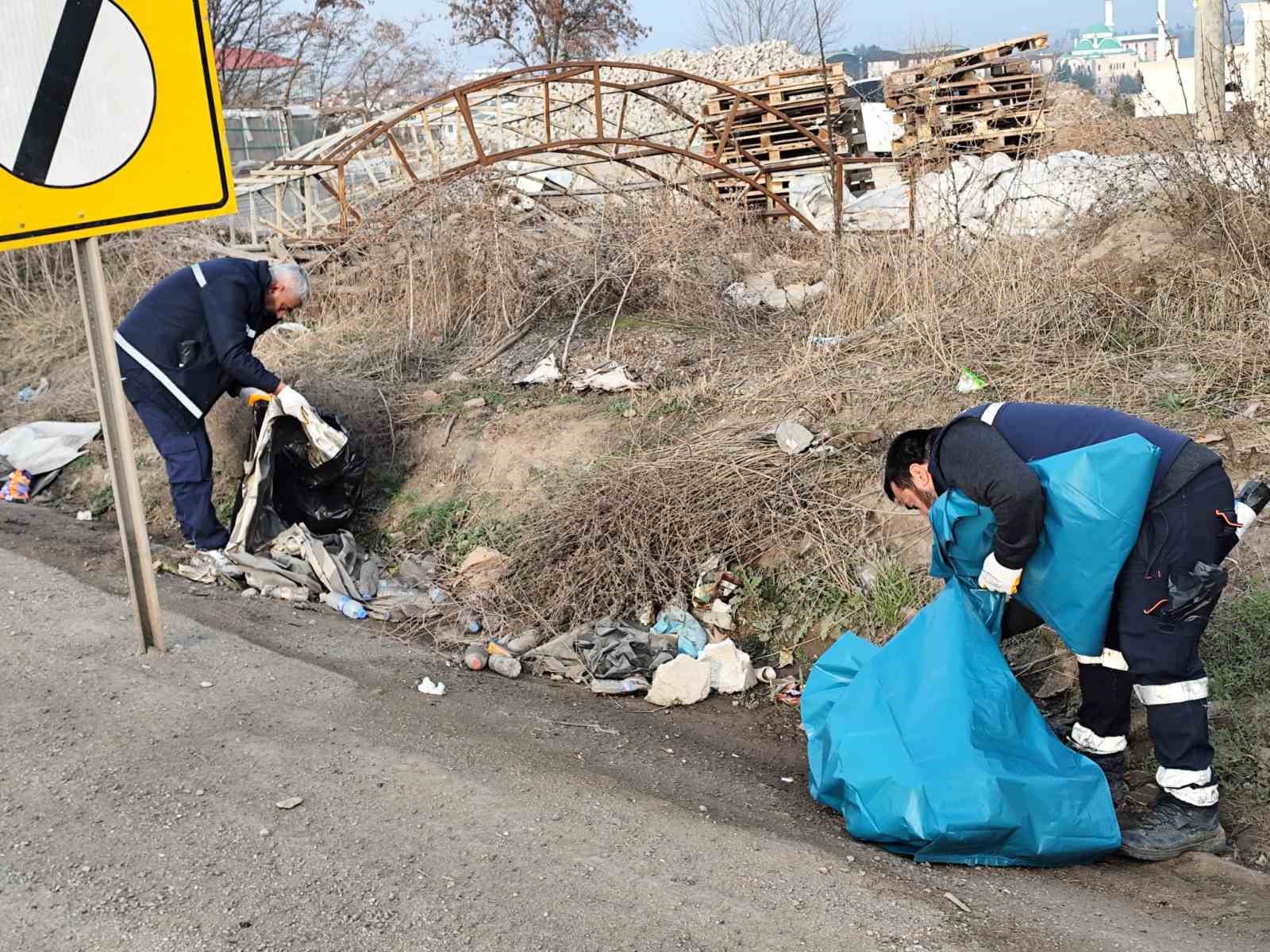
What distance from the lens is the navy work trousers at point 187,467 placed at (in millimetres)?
5469

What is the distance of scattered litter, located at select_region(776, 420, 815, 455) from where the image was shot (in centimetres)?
527

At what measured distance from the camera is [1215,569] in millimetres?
3045

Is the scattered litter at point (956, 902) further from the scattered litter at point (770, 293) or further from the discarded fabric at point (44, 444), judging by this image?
the discarded fabric at point (44, 444)

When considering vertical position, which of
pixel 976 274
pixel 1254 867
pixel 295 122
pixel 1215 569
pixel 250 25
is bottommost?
pixel 1254 867

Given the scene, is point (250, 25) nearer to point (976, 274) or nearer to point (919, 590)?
point (976, 274)

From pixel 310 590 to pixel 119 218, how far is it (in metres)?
2.31

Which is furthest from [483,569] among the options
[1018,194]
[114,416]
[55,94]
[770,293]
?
[1018,194]

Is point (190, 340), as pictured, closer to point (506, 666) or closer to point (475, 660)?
point (475, 660)

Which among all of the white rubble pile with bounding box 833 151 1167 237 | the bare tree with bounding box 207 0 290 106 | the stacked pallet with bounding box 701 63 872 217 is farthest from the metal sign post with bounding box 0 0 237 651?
the bare tree with bounding box 207 0 290 106

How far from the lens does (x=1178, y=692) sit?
3.20m

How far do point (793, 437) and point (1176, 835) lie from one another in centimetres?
255

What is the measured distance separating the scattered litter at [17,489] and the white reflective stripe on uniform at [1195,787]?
6634 millimetres

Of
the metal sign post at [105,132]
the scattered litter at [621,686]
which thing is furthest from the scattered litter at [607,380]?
the metal sign post at [105,132]

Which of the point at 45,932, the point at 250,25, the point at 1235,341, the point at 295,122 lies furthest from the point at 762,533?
the point at 250,25
